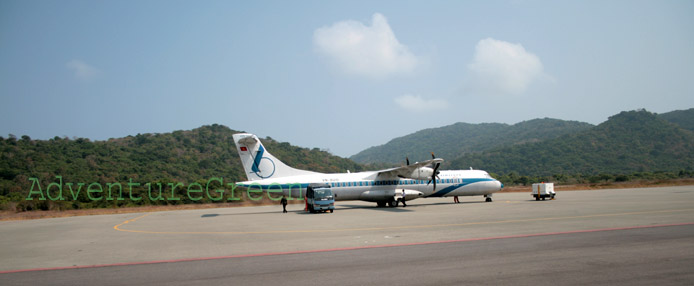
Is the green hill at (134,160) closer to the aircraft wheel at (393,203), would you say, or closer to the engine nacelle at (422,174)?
the aircraft wheel at (393,203)

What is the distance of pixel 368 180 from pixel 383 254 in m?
21.5

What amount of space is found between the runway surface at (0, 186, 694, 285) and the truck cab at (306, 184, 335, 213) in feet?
30.7

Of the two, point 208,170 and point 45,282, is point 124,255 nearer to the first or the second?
point 45,282

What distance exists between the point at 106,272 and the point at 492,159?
460 ft

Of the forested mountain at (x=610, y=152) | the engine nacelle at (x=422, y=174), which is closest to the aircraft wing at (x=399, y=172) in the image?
the engine nacelle at (x=422, y=174)

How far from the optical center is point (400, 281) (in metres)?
8.74

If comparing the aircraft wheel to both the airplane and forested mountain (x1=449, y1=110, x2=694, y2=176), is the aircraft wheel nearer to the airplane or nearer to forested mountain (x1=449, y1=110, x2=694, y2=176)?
the airplane

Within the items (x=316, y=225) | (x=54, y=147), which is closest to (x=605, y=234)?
(x=316, y=225)

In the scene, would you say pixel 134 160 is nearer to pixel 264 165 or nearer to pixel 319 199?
pixel 264 165

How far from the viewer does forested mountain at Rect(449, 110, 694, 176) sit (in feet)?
392

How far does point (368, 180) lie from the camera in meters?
33.5

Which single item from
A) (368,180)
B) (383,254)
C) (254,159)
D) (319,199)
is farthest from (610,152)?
(383,254)

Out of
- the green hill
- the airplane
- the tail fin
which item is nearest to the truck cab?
the airplane

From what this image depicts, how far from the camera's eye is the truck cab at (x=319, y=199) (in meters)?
29.4
